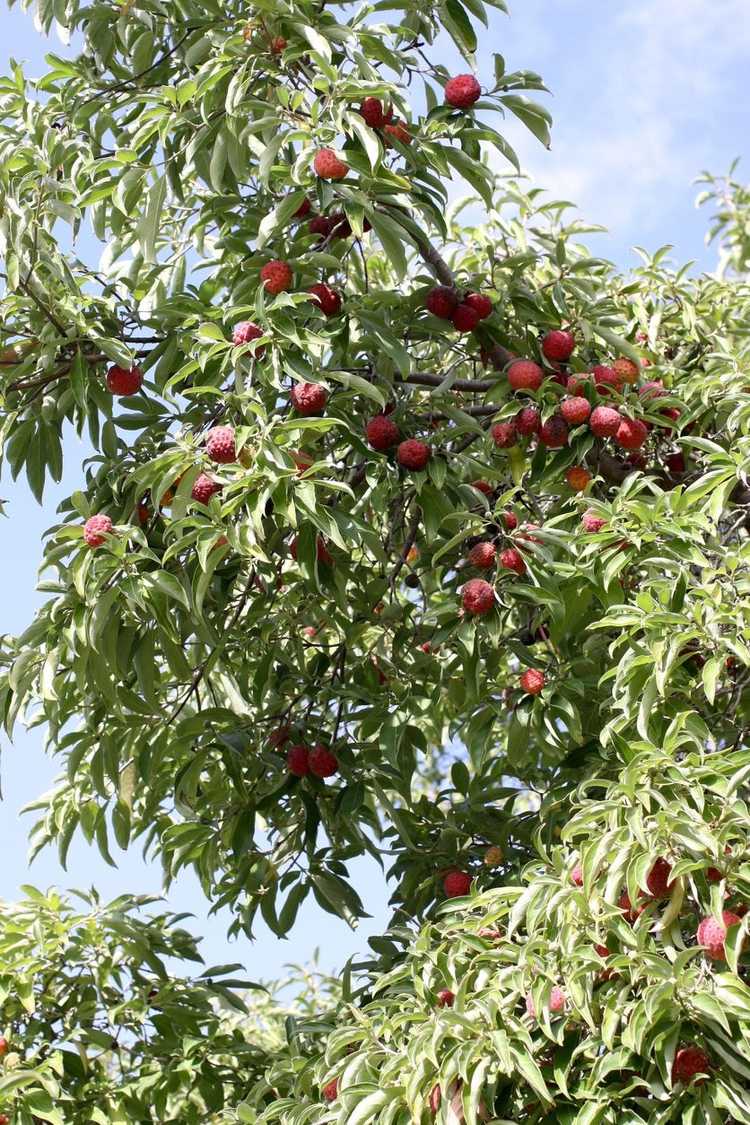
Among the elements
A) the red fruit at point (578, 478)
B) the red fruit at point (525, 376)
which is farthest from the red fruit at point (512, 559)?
the red fruit at point (525, 376)

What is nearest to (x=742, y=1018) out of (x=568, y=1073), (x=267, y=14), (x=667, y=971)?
(x=667, y=971)

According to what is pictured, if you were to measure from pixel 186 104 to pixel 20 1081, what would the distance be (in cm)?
195

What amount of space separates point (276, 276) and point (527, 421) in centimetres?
63

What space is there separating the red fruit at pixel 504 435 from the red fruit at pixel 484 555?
0.97ft

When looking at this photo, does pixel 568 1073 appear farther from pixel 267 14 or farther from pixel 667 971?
pixel 267 14

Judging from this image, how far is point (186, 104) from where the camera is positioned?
2953 millimetres

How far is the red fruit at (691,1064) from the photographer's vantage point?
220 centimetres

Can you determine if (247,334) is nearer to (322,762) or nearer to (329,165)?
(329,165)

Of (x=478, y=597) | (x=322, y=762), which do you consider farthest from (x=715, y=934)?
(x=322, y=762)

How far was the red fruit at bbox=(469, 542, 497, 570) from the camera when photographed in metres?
2.81

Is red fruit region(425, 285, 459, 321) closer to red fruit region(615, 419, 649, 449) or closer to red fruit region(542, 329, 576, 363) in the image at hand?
red fruit region(542, 329, 576, 363)

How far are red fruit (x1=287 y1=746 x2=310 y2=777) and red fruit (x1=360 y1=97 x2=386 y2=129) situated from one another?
4.14 ft

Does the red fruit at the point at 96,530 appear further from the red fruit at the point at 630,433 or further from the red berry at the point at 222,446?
the red fruit at the point at 630,433

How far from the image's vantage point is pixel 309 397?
8.61ft
